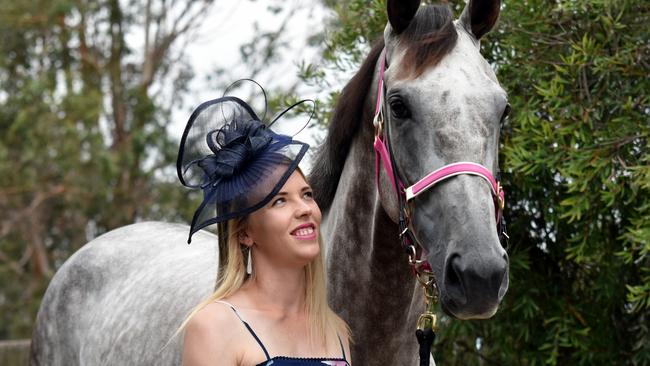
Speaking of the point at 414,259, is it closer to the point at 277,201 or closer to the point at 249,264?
the point at 277,201

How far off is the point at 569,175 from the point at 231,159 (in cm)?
183

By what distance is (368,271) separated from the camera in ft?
9.26

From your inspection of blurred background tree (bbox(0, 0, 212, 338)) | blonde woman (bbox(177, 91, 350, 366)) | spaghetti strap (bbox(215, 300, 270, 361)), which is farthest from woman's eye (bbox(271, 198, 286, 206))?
blurred background tree (bbox(0, 0, 212, 338))

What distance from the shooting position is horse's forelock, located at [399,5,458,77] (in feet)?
8.29

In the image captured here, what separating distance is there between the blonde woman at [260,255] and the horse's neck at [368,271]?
14 cm

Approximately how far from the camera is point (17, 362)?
8469 millimetres

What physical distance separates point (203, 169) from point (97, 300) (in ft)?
6.39

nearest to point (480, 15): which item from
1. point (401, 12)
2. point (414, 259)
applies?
point (401, 12)

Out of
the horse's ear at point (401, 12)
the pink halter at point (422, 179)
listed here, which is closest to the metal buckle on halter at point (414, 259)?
the pink halter at point (422, 179)

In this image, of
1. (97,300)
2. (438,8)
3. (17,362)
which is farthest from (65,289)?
(17,362)

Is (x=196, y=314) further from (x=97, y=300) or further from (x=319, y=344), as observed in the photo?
(x=97, y=300)

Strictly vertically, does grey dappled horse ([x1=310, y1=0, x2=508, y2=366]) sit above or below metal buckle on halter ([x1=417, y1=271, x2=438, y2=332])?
above

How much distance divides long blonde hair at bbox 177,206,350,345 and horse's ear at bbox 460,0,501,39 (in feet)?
2.73

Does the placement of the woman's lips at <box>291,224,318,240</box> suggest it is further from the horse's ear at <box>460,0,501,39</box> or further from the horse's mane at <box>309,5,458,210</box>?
the horse's ear at <box>460,0,501,39</box>
